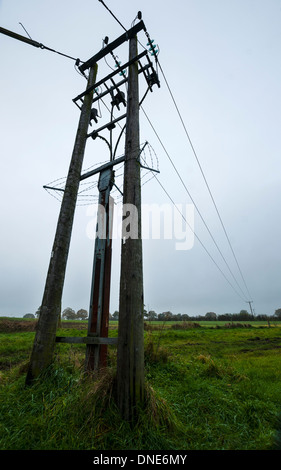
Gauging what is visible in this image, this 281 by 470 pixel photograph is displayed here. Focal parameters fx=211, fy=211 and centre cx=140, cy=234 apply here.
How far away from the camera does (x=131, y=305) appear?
309cm

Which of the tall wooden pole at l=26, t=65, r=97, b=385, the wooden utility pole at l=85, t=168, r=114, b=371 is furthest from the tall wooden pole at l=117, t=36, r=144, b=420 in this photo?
the tall wooden pole at l=26, t=65, r=97, b=385

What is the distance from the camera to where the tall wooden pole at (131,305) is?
8.98ft

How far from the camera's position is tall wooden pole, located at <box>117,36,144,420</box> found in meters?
2.74

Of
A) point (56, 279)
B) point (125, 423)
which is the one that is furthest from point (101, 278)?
point (125, 423)

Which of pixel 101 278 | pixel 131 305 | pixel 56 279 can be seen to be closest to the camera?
pixel 131 305

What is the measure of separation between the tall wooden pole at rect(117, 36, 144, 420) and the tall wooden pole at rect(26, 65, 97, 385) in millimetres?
1794

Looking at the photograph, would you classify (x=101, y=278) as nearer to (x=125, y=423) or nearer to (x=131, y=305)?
(x=131, y=305)

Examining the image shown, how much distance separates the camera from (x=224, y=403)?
3.74 m

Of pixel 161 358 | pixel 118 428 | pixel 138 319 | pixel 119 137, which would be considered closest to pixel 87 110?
pixel 119 137

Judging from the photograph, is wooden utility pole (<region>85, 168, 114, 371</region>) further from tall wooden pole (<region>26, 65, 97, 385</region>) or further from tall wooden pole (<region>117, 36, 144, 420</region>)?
tall wooden pole (<region>117, 36, 144, 420</region>)

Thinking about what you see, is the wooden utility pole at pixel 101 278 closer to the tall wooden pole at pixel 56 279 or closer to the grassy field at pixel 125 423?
the grassy field at pixel 125 423

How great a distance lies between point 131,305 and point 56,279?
6.87 ft
